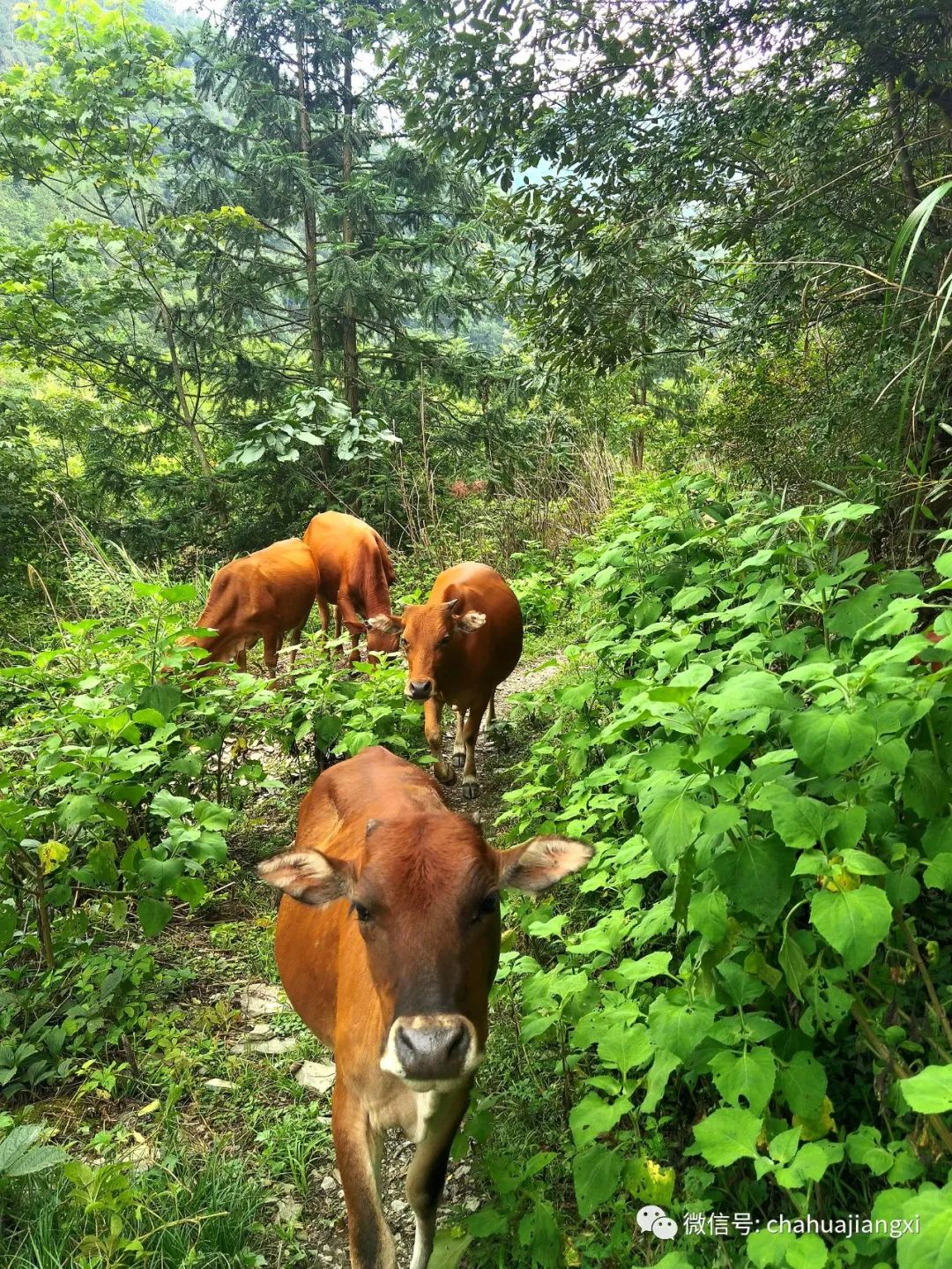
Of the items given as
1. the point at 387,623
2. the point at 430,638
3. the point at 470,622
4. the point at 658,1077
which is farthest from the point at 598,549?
the point at 658,1077

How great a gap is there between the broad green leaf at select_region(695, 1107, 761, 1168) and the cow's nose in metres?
0.56

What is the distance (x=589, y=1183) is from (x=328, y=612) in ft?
26.0

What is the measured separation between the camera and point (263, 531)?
1261 cm

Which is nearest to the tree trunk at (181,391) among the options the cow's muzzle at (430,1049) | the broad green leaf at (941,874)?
the cow's muzzle at (430,1049)

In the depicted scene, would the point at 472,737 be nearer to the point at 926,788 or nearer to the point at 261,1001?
the point at 261,1001

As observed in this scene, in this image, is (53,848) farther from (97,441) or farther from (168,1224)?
(97,441)

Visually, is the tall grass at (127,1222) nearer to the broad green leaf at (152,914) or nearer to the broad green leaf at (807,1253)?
the broad green leaf at (152,914)

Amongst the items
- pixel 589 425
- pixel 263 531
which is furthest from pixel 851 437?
pixel 263 531

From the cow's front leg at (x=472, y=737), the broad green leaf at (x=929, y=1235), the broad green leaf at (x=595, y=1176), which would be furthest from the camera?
the cow's front leg at (x=472, y=737)

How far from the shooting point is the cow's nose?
5.52 ft

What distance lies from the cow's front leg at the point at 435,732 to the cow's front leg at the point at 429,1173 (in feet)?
10.7

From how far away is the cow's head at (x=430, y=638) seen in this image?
523cm

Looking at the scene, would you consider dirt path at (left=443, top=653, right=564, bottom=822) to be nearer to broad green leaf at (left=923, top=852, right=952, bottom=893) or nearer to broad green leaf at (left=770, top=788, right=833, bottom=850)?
broad green leaf at (left=770, top=788, right=833, bottom=850)

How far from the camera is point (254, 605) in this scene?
7066mm
